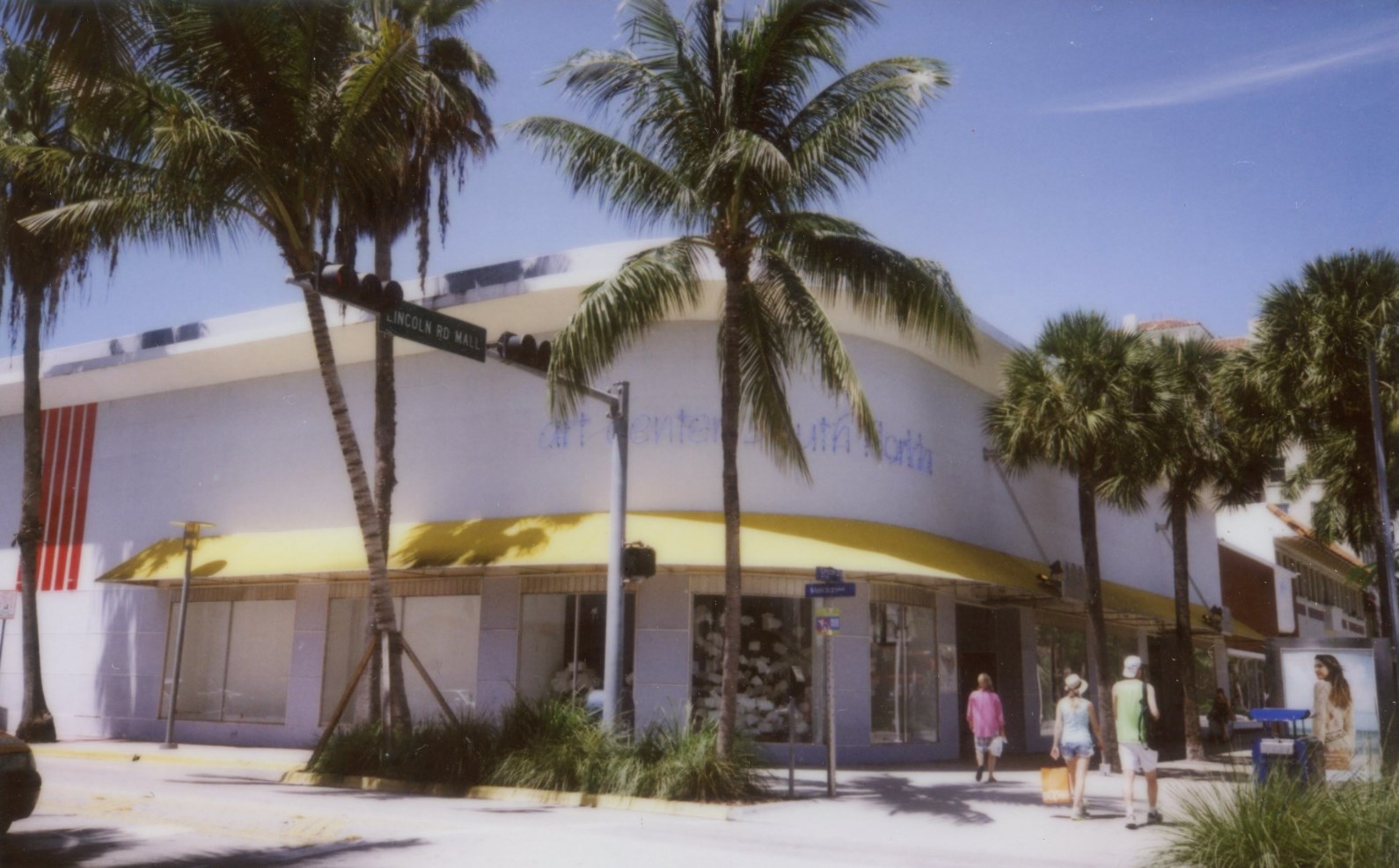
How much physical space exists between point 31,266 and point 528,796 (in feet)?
51.5

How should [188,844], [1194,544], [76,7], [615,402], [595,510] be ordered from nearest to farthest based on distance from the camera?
1. [76,7]
2. [188,844]
3. [615,402]
4. [595,510]
5. [1194,544]

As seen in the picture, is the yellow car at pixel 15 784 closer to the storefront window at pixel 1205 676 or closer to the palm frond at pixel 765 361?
the palm frond at pixel 765 361

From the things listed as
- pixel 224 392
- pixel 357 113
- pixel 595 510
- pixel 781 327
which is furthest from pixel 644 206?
pixel 224 392

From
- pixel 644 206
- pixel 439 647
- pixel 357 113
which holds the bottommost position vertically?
pixel 439 647

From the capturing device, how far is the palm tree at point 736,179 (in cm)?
1363

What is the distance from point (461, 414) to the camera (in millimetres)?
21188

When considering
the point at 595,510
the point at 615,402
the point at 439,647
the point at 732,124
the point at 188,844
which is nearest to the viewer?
the point at 188,844

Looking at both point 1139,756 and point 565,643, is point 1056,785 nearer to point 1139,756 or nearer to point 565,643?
point 1139,756

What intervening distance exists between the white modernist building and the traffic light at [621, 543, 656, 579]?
2.89 m

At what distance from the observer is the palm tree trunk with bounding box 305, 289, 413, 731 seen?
15922mm

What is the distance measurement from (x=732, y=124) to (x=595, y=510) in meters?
7.85

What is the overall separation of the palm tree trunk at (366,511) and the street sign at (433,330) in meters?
4.26

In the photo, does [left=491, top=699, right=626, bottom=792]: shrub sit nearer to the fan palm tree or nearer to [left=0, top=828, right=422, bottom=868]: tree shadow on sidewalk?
the fan palm tree

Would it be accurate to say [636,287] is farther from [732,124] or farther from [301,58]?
[301,58]
